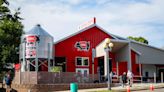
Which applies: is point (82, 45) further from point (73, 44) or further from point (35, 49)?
point (35, 49)

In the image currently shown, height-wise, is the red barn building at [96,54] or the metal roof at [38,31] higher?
the metal roof at [38,31]

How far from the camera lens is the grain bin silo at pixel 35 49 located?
131 ft

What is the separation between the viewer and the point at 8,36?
159 feet

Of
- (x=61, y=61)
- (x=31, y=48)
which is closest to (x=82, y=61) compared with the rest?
(x=61, y=61)

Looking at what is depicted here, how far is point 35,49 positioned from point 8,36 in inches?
395

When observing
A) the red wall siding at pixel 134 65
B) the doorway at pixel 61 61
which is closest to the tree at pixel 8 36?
the doorway at pixel 61 61

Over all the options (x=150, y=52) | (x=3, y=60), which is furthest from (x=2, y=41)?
(x=150, y=52)

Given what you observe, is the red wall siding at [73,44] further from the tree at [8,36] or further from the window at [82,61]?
the tree at [8,36]

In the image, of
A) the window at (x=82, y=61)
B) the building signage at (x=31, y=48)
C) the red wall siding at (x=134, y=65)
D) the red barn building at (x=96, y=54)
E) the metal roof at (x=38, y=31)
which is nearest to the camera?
the building signage at (x=31, y=48)

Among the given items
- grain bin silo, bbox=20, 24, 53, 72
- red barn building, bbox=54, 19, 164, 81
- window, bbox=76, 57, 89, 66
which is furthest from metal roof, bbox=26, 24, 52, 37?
window, bbox=76, 57, 89, 66

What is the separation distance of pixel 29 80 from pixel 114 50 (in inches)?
682

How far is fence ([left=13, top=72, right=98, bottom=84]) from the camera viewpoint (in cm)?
3619

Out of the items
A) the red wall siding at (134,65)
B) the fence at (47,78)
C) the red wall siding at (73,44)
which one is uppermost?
the red wall siding at (73,44)

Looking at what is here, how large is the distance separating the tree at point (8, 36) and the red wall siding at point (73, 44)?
6.40m
